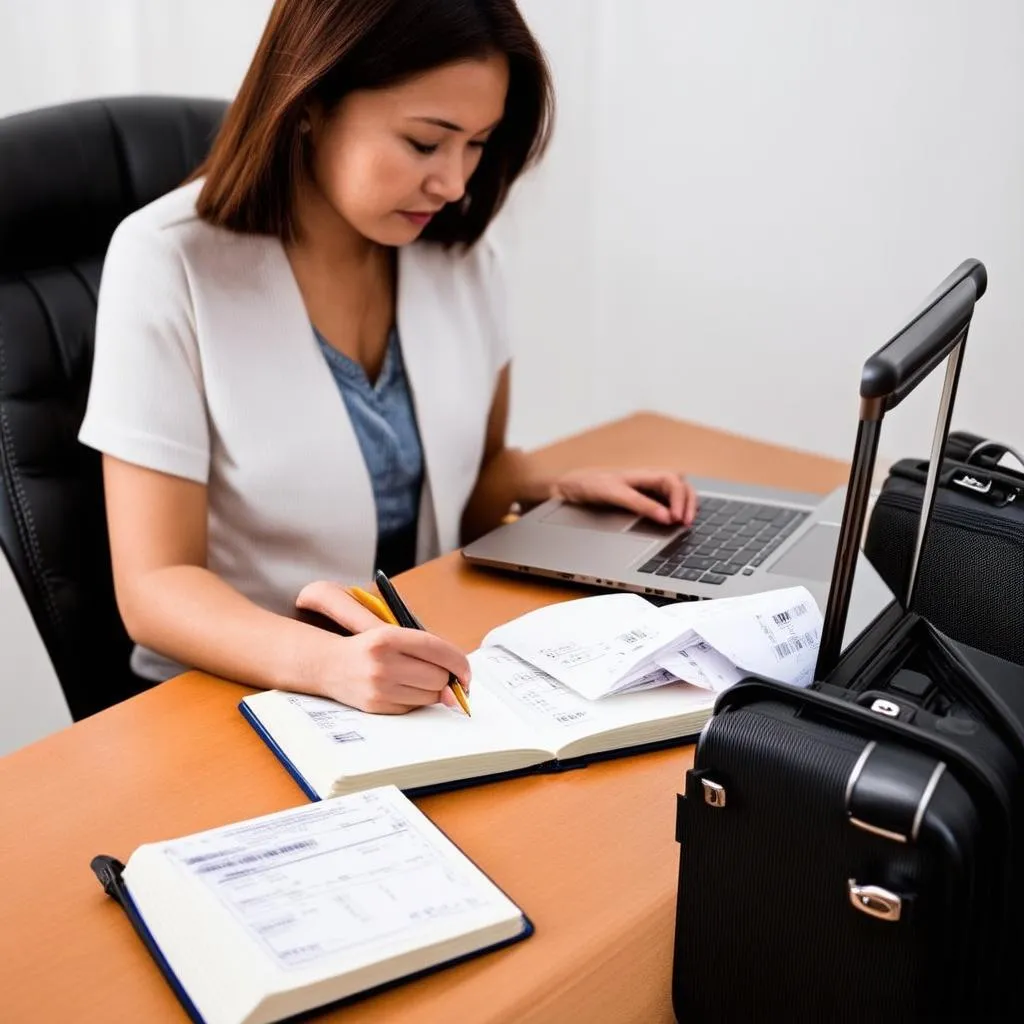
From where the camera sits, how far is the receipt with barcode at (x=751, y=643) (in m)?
0.93

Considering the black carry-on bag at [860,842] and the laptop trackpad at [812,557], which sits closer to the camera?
the black carry-on bag at [860,842]

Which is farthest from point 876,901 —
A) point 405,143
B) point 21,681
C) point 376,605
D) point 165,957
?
point 21,681

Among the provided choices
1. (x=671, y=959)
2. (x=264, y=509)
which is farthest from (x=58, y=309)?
(x=671, y=959)

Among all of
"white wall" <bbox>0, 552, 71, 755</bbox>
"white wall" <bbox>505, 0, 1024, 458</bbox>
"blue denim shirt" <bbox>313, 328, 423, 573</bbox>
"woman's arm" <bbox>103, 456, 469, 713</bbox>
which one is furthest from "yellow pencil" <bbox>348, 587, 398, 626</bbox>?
"white wall" <bbox>505, 0, 1024, 458</bbox>

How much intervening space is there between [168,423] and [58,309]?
0.22m

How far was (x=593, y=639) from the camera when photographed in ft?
3.34

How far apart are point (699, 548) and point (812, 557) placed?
11 centimetres

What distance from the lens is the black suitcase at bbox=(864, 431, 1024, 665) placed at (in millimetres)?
1016

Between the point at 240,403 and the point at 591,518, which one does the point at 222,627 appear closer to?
the point at 240,403

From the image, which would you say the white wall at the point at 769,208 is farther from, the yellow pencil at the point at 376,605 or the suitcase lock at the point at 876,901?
the suitcase lock at the point at 876,901

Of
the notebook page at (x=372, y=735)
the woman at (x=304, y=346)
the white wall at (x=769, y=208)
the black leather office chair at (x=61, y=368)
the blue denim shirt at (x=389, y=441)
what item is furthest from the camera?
the white wall at (x=769, y=208)

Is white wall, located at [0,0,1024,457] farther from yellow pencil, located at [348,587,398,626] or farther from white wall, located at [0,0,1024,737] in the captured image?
yellow pencil, located at [348,587,398,626]

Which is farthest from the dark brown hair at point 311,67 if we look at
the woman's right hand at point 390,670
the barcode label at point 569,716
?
the barcode label at point 569,716

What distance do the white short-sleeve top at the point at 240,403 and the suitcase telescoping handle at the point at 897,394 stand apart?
2.13 feet
